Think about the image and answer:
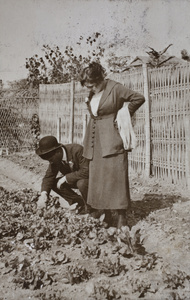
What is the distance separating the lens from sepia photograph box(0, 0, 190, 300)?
99.8 inches

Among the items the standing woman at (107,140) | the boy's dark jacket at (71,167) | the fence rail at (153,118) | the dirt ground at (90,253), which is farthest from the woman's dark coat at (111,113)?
the fence rail at (153,118)

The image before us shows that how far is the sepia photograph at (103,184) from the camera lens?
8.32ft

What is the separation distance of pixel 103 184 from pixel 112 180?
→ 0.11m

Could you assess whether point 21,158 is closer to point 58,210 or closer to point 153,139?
point 153,139

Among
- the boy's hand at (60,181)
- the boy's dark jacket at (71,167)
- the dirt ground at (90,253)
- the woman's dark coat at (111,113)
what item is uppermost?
the woman's dark coat at (111,113)

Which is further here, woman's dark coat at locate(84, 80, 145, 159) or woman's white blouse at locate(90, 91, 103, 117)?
woman's white blouse at locate(90, 91, 103, 117)

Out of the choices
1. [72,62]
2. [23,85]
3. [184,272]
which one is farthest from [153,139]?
[23,85]

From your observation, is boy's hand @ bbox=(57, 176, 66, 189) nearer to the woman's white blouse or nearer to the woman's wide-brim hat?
the woman's wide-brim hat

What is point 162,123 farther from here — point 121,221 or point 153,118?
point 121,221

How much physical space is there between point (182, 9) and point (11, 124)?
7080 mm

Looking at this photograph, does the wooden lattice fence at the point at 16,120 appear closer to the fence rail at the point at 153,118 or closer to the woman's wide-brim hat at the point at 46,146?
the fence rail at the point at 153,118

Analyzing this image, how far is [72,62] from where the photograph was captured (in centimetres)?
605

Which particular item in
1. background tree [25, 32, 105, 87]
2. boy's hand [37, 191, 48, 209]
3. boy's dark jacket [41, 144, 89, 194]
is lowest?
boy's hand [37, 191, 48, 209]

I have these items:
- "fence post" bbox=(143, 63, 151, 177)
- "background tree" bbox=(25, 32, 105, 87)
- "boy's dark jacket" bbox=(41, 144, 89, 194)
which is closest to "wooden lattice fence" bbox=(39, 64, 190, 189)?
"fence post" bbox=(143, 63, 151, 177)
